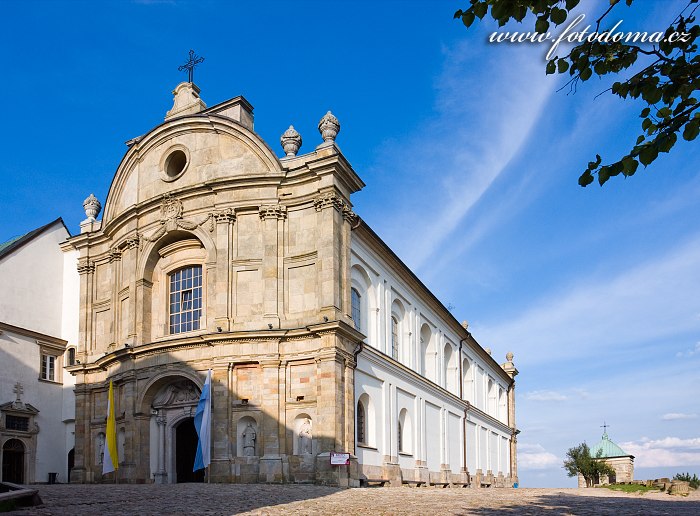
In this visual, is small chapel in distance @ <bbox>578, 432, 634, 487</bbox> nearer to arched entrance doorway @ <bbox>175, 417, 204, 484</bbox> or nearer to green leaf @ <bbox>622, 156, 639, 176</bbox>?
arched entrance doorway @ <bbox>175, 417, 204, 484</bbox>

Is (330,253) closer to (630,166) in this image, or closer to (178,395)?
(178,395)

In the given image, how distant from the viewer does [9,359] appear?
3008 centimetres

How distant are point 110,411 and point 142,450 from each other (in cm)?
209

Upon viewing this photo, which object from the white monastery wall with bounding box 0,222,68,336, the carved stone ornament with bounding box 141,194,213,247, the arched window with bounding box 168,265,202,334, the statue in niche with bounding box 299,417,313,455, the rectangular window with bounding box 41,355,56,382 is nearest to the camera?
the statue in niche with bounding box 299,417,313,455

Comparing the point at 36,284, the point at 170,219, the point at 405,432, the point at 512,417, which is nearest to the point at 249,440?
the point at 170,219

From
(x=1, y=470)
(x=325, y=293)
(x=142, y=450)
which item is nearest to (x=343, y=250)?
(x=325, y=293)

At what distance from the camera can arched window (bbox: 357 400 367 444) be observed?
2712cm

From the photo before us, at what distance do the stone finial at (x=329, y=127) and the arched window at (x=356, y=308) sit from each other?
595 centimetres

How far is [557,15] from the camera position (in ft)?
22.6

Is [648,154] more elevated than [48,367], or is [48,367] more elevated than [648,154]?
[648,154]

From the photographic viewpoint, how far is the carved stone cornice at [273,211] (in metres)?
26.5

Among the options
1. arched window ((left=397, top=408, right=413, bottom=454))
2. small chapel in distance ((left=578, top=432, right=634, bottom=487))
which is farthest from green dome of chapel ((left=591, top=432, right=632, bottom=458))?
arched window ((left=397, top=408, right=413, bottom=454))

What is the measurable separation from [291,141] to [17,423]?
51.8ft

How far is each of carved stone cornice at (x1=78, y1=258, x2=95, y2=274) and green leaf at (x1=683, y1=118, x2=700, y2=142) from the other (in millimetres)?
29413
